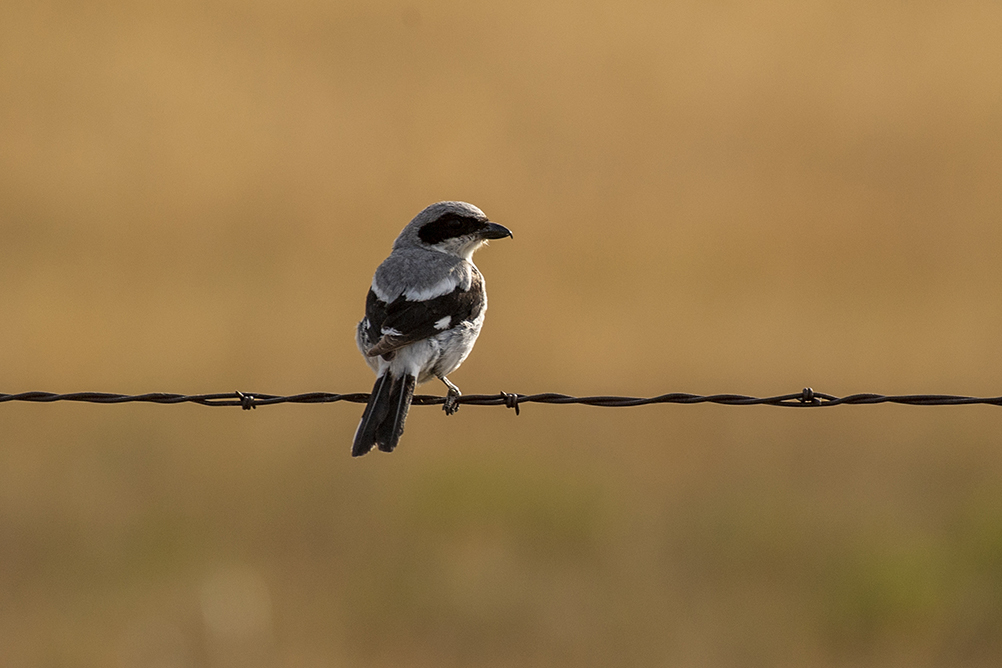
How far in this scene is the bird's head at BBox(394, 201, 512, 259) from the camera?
7691mm

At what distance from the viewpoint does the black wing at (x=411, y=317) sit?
247 inches

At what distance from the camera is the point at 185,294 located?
1205 cm

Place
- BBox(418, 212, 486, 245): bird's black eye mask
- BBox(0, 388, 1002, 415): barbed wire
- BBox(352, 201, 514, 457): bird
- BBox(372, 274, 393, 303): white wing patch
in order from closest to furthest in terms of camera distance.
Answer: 1. BBox(0, 388, 1002, 415): barbed wire
2. BBox(352, 201, 514, 457): bird
3. BBox(372, 274, 393, 303): white wing patch
4. BBox(418, 212, 486, 245): bird's black eye mask

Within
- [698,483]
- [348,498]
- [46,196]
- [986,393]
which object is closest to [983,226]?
[986,393]

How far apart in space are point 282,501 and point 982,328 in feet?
20.9

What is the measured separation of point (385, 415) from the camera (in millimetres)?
6062

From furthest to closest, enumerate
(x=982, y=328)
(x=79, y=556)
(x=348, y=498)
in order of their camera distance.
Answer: (x=982, y=328) → (x=348, y=498) → (x=79, y=556)

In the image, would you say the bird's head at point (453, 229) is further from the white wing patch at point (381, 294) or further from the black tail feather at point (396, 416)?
the black tail feather at point (396, 416)

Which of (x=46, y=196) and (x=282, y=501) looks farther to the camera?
(x=46, y=196)

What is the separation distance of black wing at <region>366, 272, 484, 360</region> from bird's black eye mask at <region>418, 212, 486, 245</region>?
2.41ft

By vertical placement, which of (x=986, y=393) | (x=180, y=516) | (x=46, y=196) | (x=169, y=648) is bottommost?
(x=169, y=648)

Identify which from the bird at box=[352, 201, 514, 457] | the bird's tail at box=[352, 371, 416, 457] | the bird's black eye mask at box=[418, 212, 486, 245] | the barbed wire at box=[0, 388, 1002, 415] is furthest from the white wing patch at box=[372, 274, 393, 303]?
the barbed wire at box=[0, 388, 1002, 415]

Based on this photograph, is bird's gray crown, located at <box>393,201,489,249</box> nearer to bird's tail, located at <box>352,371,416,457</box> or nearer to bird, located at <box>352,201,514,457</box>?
bird, located at <box>352,201,514,457</box>

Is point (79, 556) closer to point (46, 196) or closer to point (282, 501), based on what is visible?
point (282, 501)
